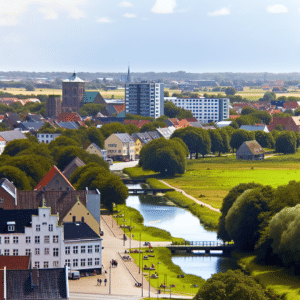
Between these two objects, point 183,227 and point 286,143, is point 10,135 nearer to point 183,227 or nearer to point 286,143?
point 286,143

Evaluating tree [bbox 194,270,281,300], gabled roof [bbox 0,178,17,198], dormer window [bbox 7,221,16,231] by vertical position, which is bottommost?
tree [bbox 194,270,281,300]

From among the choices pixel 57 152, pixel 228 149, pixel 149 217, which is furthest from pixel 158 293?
pixel 228 149

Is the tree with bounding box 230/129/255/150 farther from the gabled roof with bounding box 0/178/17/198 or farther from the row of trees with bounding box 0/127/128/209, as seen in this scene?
the gabled roof with bounding box 0/178/17/198

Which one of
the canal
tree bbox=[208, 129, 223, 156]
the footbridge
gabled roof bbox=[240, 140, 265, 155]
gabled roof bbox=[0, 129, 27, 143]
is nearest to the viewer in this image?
the canal

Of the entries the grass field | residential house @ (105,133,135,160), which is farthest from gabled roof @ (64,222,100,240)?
residential house @ (105,133,135,160)

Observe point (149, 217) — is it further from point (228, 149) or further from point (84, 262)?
point (228, 149)

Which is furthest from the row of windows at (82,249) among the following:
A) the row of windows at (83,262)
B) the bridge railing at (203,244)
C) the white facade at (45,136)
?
the white facade at (45,136)

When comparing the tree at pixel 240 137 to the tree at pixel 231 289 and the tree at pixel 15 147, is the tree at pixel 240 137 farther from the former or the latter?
the tree at pixel 231 289
